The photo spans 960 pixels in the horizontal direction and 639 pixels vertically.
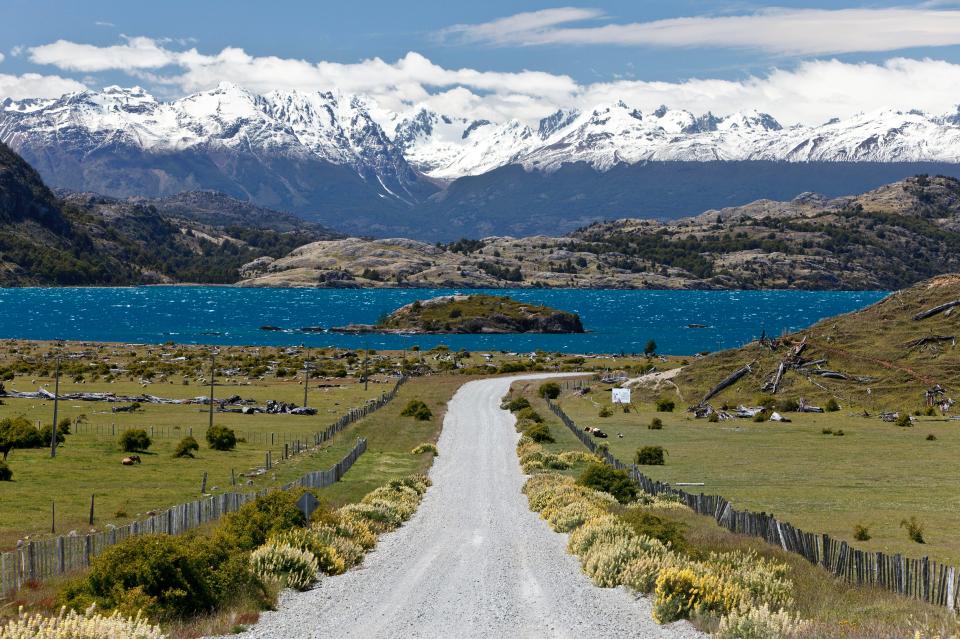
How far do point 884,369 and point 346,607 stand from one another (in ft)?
262

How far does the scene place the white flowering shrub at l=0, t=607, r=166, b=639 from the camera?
1975cm

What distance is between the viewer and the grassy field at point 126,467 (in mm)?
45531

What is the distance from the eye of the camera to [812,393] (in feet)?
314

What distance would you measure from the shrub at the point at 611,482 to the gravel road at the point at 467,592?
393 cm

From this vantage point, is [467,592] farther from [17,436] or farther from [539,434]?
[539,434]

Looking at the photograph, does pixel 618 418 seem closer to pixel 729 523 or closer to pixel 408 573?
pixel 729 523

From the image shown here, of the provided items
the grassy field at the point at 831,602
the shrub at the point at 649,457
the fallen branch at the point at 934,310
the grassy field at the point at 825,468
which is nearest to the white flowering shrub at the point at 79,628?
the grassy field at the point at 831,602

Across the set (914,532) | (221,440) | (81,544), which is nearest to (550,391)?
(221,440)

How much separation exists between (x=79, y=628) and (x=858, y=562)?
19.8 metres

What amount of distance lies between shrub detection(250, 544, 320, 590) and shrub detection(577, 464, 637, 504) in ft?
66.3

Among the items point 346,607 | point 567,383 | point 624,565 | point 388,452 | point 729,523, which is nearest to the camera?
point 346,607

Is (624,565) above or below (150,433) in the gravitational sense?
→ above

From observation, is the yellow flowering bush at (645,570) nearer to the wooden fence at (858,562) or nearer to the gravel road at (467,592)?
the gravel road at (467,592)

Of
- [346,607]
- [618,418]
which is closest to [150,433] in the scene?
[618,418]
